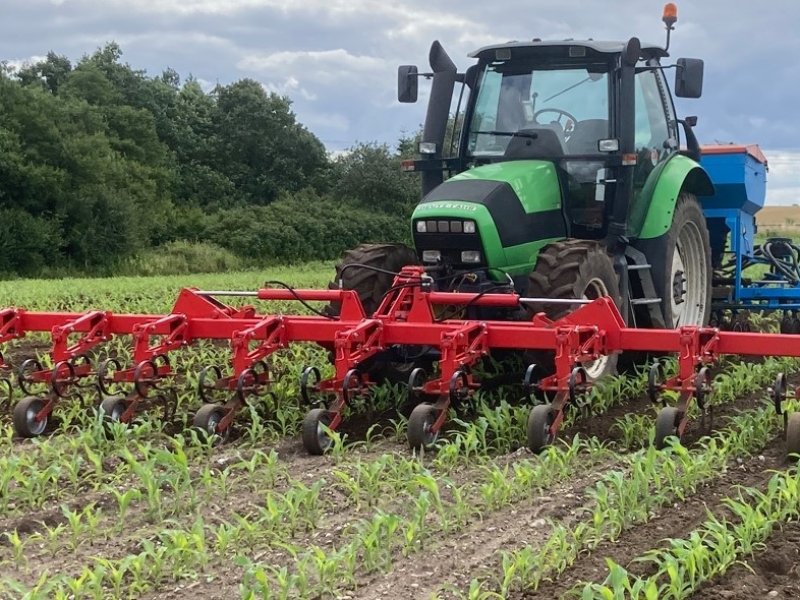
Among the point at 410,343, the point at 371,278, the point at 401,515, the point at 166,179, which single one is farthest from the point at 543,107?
the point at 166,179

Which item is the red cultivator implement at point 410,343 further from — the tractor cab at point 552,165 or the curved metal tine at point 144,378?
the tractor cab at point 552,165

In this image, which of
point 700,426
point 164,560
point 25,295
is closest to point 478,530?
point 164,560

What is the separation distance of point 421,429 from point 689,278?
403cm

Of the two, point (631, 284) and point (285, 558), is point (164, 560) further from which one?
point (631, 284)

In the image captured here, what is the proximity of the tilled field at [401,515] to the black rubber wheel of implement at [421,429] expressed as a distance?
79mm

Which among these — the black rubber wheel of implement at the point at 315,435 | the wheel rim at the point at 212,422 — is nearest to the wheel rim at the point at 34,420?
the wheel rim at the point at 212,422

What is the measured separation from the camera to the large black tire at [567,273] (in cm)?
575

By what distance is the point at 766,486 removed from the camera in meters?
4.22

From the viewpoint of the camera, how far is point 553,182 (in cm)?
661

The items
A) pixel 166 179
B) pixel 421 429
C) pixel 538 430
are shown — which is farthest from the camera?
pixel 166 179

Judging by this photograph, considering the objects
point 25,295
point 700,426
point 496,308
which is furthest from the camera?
point 25,295

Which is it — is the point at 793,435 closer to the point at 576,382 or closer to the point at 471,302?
the point at 576,382

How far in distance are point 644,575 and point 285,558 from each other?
123 cm

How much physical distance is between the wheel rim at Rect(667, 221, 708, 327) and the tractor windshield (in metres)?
1.43
